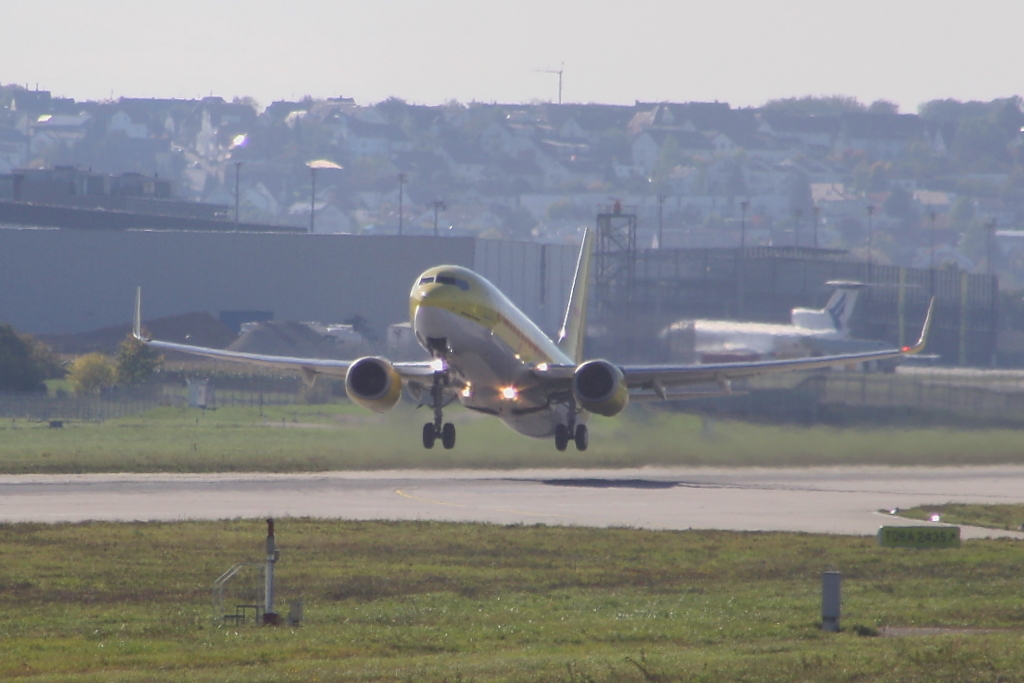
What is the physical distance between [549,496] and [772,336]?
5905 cm

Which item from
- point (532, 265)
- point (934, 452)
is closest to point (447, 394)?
point (934, 452)

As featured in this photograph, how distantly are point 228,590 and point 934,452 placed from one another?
36197mm

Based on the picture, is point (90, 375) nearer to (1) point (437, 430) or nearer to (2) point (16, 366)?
(2) point (16, 366)

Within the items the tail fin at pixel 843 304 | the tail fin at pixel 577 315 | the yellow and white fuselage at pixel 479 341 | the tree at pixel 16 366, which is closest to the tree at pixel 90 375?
the tree at pixel 16 366

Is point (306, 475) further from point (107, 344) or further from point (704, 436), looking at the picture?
point (107, 344)

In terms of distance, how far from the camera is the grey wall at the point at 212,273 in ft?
407

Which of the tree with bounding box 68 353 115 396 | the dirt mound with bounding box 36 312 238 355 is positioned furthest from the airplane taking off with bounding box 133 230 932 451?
the dirt mound with bounding box 36 312 238 355

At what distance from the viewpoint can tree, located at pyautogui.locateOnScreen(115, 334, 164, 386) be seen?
95.7 meters

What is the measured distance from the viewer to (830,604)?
22828 mm

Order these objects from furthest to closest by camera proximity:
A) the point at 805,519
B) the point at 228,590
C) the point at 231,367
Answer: the point at 231,367 < the point at 805,519 < the point at 228,590

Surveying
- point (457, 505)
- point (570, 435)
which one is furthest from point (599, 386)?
point (457, 505)

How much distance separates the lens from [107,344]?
11744 centimetres

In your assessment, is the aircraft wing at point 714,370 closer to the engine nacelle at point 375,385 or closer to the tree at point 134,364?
the engine nacelle at point 375,385

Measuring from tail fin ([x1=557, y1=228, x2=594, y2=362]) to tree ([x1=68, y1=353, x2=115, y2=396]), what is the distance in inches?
1786
